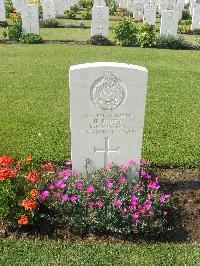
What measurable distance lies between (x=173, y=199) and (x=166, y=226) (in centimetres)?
60

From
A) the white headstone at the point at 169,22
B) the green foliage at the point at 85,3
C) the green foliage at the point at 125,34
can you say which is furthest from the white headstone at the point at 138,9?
the green foliage at the point at 125,34

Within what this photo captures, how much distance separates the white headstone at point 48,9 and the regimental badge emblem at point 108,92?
1725cm

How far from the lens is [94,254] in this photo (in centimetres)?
467

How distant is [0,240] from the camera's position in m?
4.88

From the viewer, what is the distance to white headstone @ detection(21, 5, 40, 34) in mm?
16812

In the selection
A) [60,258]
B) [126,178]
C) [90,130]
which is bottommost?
[60,258]

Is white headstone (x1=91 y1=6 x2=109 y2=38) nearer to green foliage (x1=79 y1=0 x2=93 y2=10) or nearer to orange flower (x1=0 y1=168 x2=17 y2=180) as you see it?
green foliage (x1=79 y1=0 x2=93 y2=10)

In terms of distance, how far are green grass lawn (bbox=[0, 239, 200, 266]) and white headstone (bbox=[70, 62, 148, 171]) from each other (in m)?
1.24

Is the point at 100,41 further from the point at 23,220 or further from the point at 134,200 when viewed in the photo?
the point at 23,220

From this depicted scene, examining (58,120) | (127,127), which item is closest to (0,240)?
(127,127)

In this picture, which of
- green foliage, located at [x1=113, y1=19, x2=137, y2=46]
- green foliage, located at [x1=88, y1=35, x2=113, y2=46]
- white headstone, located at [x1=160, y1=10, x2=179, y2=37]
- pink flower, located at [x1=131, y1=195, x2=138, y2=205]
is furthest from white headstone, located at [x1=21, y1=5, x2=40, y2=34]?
pink flower, located at [x1=131, y1=195, x2=138, y2=205]

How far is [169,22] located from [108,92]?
1281 centimetres

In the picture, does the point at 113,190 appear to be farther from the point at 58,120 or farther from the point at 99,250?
the point at 58,120

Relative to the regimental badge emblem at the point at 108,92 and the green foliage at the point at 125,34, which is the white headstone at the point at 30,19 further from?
the regimental badge emblem at the point at 108,92
